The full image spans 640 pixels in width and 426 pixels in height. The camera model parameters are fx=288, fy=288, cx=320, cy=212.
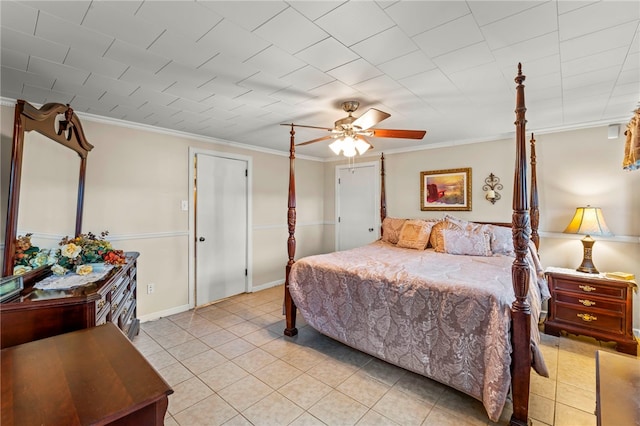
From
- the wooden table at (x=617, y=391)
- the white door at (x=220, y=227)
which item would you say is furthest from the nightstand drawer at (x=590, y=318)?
the white door at (x=220, y=227)

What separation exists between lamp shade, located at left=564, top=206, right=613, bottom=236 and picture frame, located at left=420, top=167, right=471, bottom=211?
3.80 feet

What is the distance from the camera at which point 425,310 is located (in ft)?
6.79

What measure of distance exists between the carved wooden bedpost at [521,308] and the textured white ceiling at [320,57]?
1.23 feet

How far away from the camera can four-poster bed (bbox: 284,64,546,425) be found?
67.7 inches

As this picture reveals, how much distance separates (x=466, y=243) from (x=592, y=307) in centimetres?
123

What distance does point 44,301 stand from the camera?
149 centimetres

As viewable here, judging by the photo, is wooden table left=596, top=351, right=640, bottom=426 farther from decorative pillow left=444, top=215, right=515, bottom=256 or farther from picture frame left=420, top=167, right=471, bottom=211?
picture frame left=420, top=167, right=471, bottom=211

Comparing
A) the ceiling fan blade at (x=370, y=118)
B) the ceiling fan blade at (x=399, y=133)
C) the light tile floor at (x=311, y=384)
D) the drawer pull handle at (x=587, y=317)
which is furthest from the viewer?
the drawer pull handle at (x=587, y=317)

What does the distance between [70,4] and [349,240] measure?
453cm

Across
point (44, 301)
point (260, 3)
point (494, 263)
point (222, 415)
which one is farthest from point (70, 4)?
point (494, 263)

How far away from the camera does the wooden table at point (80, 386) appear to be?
0.78 m

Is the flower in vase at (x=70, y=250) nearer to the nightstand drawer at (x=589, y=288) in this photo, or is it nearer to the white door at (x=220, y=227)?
the white door at (x=220, y=227)

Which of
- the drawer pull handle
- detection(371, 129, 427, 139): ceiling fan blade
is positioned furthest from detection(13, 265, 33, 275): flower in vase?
the drawer pull handle

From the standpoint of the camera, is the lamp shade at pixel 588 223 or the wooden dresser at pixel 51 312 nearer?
the wooden dresser at pixel 51 312
